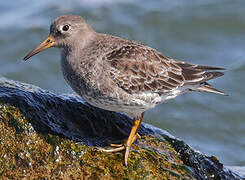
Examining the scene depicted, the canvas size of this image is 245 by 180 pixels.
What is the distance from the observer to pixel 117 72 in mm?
6574

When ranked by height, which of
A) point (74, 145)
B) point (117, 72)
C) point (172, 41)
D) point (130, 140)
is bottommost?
point (74, 145)

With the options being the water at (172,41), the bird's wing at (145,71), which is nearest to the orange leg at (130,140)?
the bird's wing at (145,71)

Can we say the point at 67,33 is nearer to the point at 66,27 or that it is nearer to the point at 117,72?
the point at 66,27

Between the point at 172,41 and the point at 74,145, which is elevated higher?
the point at 172,41

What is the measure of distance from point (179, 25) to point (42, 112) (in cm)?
912

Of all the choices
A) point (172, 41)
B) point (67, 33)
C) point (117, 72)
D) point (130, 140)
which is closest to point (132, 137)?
point (130, 140)

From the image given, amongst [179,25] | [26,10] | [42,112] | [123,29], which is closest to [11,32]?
[26,10]

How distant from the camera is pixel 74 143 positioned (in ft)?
19.9

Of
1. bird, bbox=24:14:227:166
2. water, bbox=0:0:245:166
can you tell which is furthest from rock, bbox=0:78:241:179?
water, bbox=0:0:245:166

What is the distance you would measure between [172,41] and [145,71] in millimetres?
7634

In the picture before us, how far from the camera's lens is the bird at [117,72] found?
6465 mm

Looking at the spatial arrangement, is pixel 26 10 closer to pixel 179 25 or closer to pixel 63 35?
pixel 179 25

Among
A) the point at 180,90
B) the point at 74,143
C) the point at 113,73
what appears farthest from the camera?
the point at 180,90

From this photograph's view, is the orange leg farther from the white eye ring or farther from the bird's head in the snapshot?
the white eye ring
